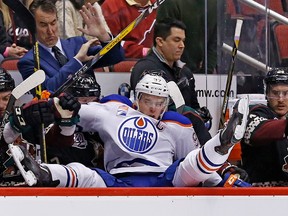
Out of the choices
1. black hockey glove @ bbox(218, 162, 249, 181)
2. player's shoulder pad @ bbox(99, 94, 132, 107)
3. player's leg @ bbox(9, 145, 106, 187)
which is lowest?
black hockey glove @ bbox(218, 162, 249, 181)

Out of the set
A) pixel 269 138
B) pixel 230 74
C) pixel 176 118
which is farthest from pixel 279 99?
pixel 176 118

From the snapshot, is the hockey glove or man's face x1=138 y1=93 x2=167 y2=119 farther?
man's face x1=138 y1=93 x2=167 y2=119

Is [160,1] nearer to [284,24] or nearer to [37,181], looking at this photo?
[284,24]

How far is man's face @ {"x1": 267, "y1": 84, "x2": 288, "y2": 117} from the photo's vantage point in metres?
5.11

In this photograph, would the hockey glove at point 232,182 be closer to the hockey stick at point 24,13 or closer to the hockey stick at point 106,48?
the hockey stick at point 106,48

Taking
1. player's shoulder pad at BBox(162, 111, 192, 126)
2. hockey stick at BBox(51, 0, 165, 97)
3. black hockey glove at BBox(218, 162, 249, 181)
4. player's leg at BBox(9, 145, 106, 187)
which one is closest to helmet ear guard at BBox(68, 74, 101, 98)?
hockey stick at BBox(51, 0, 165, 97)

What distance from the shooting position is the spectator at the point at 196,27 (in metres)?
5.80

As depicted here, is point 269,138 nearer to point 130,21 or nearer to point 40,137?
point 40,137

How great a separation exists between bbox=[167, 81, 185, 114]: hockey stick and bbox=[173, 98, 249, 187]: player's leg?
745mm

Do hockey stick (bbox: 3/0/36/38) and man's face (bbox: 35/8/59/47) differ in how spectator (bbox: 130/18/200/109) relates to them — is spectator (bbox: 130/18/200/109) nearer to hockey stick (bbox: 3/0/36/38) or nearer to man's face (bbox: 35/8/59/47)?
man's face (bbox: 35/8/59/47)

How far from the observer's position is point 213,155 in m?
4.21

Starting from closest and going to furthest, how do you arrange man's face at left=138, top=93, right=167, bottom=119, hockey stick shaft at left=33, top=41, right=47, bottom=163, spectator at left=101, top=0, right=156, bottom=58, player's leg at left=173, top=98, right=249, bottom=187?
player's leg at left=173, top=98, right=249, bottom=187 → hockey stick shaft at left=33, top=41, right=47, bottom=163 → man's face at left=138, top=93, right=167, bottom=119 → spectator at left=101, top=0, right=156, bottom=58

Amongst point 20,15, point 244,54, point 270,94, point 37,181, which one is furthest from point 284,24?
point 37,181

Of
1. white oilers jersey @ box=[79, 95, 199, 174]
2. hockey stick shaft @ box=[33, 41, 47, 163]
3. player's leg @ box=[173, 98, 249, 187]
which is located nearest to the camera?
player's leg @ box=[173, 98, 249, 187]
